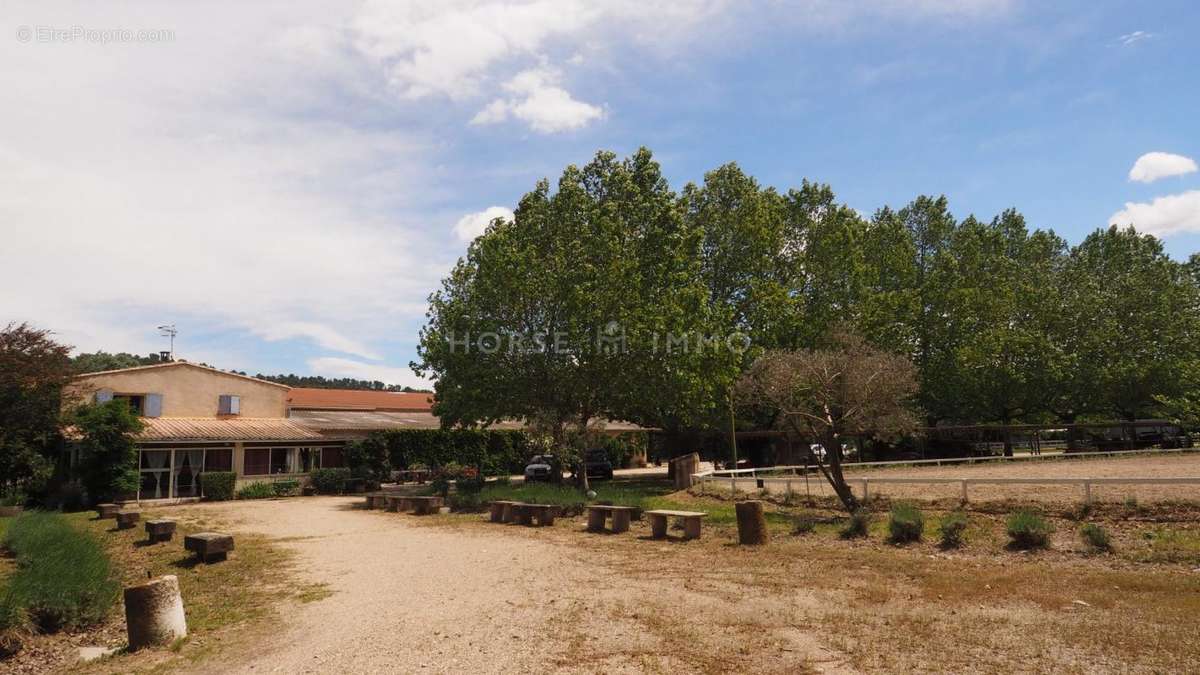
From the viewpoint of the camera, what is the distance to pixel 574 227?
1009 inches

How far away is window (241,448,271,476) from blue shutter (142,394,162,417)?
5702 millimetres

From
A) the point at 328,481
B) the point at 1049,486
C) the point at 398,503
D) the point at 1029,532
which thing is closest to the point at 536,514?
the point at 398,503

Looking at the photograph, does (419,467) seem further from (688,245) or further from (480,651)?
(480,651)

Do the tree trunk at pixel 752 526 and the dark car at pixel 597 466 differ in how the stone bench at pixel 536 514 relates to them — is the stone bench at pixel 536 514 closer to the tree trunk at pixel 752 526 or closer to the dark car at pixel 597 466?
the tree trunk at pixel 752 526

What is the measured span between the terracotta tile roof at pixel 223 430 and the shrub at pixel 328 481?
260 centimetres

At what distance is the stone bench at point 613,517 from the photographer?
1648cm

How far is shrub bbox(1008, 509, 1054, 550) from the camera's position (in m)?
12.0

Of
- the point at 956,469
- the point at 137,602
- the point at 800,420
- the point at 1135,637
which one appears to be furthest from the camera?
the point at 956,469

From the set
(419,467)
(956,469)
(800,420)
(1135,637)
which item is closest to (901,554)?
(1135,637)

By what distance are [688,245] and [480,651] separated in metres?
22.5

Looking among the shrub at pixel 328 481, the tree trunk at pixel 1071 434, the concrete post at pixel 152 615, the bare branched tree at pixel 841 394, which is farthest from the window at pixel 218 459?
the tree trunk at pixel 1071 434

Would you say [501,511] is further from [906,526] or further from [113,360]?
[113,360]

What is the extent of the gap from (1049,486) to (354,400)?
4375cm

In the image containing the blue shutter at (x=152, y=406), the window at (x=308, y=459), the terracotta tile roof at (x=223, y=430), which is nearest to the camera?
the terracotta tile roof at (x=223, y=430)
